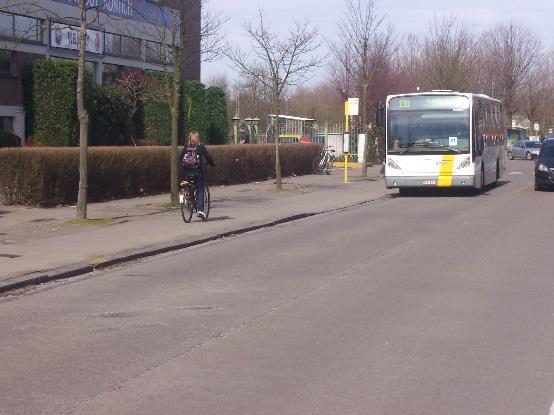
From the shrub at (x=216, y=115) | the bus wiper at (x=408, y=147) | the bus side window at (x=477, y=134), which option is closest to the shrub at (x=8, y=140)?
the bus wiper at (x=408, y=147)

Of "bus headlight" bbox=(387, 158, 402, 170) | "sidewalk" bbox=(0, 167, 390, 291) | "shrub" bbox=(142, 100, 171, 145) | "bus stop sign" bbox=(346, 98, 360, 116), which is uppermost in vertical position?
"bus stop sign" bbox=(346, 98, 360, 116)

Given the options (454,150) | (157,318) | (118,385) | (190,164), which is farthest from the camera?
(454,150)

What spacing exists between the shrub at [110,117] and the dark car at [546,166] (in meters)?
14.2

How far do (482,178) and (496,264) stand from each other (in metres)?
15.8

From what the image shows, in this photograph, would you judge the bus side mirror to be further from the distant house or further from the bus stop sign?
the distant house

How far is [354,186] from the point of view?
1275 inches

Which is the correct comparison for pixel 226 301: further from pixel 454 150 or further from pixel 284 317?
pixel 454 150

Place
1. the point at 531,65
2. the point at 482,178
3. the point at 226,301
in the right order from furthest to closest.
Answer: the point at 531,65
the point at 482,178
the point at 226,301

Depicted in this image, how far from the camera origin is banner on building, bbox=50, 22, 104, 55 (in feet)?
112

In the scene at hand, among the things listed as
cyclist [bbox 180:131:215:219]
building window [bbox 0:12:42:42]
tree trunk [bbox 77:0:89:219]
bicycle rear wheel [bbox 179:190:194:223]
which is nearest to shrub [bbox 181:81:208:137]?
building window [bbox 0:12:42:42]

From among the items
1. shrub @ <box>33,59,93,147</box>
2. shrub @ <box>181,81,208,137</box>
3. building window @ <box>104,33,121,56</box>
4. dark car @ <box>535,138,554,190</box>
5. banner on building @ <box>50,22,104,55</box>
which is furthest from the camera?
shrub @ <box>181,81,208,137</box>

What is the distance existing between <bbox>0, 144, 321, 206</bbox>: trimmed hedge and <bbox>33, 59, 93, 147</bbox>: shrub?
4.73 metres

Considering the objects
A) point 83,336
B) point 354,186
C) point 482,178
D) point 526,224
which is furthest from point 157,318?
point 354,186

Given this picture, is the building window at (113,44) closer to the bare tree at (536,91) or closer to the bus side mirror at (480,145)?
the bus side mirror at (480,145)
